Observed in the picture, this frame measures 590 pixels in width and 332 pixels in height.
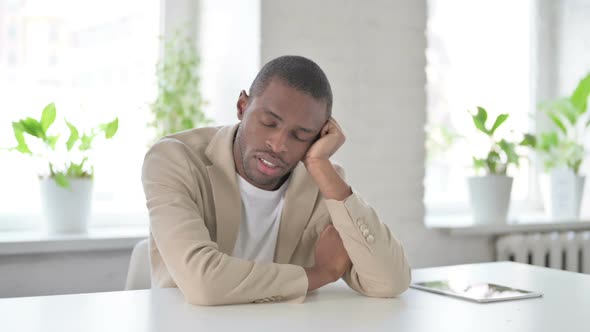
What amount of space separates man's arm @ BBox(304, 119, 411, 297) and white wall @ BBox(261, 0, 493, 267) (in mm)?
1212

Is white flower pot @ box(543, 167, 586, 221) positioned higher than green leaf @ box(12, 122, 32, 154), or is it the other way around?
green leaf @ box(12, 122, 32, 154)

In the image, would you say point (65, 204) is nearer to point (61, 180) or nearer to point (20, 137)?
point (61, 180)

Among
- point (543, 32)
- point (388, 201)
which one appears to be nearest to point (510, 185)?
point (388, 201)

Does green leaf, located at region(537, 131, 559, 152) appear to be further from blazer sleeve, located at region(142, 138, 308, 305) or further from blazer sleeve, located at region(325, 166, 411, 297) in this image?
blazer sleeve, located at region(142, 138, 308, 305)

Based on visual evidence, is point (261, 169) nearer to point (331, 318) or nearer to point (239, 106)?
point (239, 106)

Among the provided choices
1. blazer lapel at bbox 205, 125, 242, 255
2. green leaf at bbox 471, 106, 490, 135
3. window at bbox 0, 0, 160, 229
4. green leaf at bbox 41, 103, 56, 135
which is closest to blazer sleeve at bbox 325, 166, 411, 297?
blazer lapel at bbox 205, 125, 242, 255

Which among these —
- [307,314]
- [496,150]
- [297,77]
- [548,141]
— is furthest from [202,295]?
[548,141]

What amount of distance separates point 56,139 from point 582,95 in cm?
256

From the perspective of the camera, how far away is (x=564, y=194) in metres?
3.83

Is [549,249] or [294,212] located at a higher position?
[294,212]

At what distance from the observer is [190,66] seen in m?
3.08

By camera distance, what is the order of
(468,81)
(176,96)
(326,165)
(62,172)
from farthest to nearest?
(468,81) < (176,96) < (62,172) < (326,165)

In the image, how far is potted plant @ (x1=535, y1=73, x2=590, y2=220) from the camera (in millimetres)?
3730

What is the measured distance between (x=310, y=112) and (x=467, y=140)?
2290 mm
